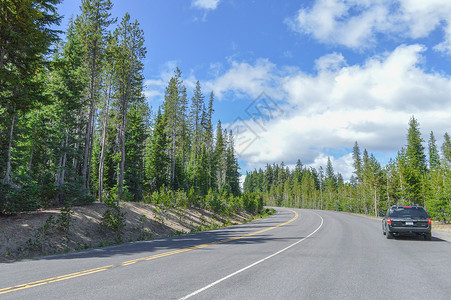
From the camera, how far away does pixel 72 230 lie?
15.0 meters

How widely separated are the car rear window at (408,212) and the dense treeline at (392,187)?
841 inches

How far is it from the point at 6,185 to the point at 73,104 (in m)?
9.05

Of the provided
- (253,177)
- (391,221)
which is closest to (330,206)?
(253,177)

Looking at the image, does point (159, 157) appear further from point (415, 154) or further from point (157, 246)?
point (415, 154)

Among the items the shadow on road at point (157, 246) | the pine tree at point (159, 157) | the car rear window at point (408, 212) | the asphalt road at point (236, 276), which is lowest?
the shadow on road at point (157, 246)

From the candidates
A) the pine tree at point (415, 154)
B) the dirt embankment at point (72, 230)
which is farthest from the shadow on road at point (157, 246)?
the pine tree at point (415, 154)

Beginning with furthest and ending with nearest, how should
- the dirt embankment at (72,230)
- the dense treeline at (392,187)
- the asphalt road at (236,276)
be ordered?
the dense treeline at (392,187) < the dirt embankment at (72,230) < the asphalt road at (236,276)

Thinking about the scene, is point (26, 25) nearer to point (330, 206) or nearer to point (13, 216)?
point (13, 216)

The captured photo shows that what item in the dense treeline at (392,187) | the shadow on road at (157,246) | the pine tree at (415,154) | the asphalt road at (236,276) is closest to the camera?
the asphalt road at (236,276)

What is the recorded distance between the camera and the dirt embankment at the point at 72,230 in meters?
11.9

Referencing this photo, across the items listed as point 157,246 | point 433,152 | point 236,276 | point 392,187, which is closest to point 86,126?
point 157,246

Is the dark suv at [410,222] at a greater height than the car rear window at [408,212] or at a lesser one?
lesser

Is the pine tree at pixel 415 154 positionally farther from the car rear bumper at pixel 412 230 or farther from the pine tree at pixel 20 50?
the pine tree at pixel 20 50

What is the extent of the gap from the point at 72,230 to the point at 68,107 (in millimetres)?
10459
